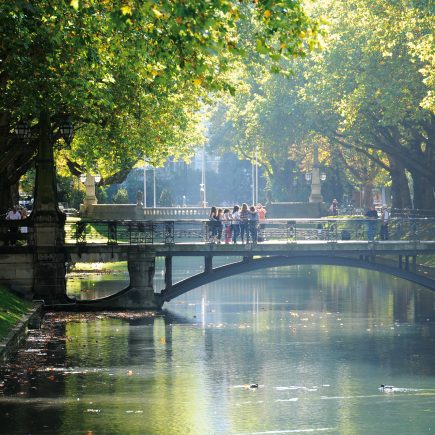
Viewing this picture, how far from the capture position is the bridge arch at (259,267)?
176ft

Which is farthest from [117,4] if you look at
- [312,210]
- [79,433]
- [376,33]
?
[312,210]

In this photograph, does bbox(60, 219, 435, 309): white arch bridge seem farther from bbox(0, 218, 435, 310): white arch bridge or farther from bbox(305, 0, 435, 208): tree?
bbox(305, 0, 435, 208): tree

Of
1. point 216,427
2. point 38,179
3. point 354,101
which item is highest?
point 354,101

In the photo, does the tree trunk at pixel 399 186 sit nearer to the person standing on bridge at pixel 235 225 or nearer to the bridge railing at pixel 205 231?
the bridge railing at pixel 205 231

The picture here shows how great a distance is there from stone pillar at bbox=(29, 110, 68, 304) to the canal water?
1.89 metres

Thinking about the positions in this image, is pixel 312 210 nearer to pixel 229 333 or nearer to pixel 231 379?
pixel 229 333

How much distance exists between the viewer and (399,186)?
81188mm

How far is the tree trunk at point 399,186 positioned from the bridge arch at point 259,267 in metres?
26.5

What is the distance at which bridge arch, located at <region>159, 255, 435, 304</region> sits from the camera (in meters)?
53.6

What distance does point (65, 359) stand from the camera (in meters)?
37.7

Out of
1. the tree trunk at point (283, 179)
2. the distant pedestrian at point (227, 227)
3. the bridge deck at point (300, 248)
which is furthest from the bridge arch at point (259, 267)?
the tree trunk at point (283, 179)

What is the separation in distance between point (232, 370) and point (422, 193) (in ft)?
133

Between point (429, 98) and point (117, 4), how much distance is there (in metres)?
27.2

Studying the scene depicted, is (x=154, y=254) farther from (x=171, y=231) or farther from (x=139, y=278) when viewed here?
(x=171, y=231)
